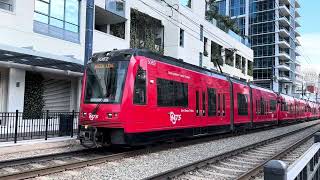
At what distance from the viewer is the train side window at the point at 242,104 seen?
79.8 ft

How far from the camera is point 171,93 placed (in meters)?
15.5

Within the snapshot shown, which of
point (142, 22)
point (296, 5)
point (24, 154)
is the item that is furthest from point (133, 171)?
point (296, 5)

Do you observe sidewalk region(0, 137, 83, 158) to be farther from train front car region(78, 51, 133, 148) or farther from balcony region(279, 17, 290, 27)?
balcony region(279, 17, 290, 27)

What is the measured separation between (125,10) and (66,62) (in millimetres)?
11369

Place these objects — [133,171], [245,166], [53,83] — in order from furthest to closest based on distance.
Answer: [53,83], [245,166], [133,171]

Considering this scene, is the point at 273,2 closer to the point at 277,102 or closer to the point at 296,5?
the point at 296,5

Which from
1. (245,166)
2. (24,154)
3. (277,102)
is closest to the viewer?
(245,166)

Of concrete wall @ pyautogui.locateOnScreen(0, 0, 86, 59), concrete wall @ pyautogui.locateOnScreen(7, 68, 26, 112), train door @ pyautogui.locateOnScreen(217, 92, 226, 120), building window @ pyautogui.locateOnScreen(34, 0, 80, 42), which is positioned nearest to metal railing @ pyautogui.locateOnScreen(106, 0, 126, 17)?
building window @ pyautogui.locateOnScreen(34, 0, 80, 42)

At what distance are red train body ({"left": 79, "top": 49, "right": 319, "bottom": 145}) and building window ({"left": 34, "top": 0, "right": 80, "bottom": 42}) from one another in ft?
29.8

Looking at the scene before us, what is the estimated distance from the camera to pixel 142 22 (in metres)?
33.8

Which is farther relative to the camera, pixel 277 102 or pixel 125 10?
pixel 277 102

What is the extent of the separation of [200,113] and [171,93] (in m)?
3.14

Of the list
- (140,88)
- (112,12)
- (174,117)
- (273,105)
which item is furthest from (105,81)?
(273,105)

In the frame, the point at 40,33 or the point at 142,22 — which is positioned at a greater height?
the point at 142,22
